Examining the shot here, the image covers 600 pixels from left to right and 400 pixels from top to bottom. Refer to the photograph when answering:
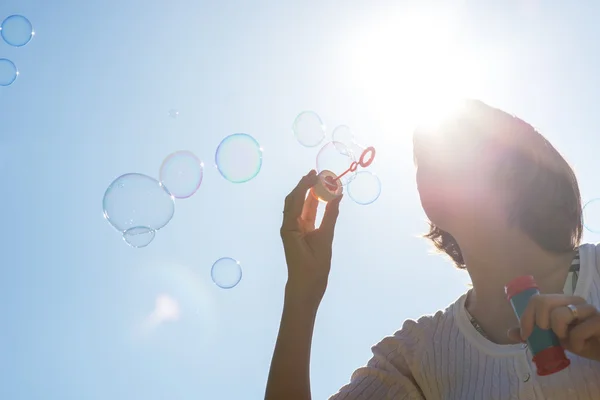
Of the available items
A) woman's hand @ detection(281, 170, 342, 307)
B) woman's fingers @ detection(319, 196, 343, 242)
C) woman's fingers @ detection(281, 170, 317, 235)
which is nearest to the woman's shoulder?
woman's hand @ detection(281, 170, 342, 307)

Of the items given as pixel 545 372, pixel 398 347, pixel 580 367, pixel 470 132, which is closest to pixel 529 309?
pixel 545 372

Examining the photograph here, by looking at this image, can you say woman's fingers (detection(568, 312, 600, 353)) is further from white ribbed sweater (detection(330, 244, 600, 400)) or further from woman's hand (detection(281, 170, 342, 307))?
woman's hand (detection(281, 170, 342, 307))

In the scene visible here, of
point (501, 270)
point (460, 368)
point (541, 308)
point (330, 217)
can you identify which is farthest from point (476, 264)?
point (541, 308)

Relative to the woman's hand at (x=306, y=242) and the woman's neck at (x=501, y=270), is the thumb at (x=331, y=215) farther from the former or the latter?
the woman's neck at (x=501, y=270)

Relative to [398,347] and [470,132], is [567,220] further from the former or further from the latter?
[398,347]

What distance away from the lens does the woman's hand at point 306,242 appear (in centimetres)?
233

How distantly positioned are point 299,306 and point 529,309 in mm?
1169

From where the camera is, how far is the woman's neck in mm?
1928

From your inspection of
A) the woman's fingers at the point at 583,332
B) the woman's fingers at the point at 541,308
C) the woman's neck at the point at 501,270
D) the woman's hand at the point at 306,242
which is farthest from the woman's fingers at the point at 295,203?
the woman's fingers at the point at 583,332

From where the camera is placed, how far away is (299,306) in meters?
2.24

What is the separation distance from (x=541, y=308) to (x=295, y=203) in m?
1.56

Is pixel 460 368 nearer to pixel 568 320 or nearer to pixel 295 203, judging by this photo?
pixel 568 320

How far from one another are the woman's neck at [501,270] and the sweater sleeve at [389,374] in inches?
12.3

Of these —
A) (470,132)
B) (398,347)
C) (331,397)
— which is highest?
(470,132)
